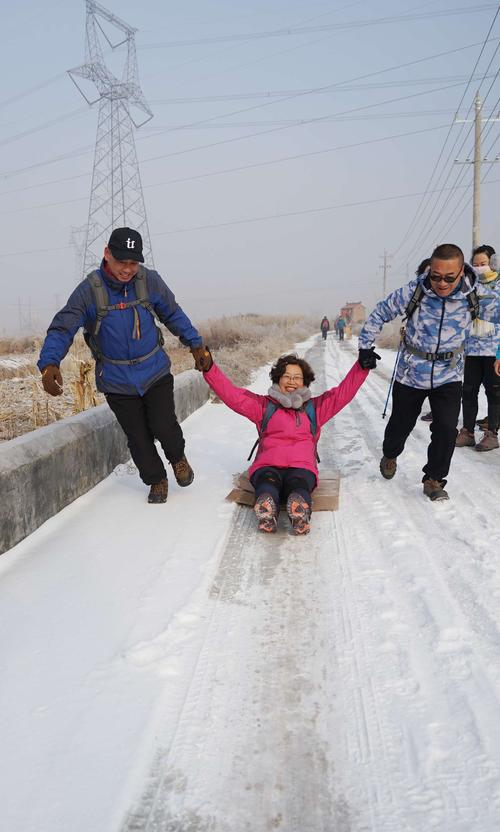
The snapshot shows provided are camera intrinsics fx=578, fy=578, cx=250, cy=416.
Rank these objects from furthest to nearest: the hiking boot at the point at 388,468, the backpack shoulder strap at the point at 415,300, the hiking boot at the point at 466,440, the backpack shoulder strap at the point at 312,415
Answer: the hiking boot at the point at 466,440, the hiking boot at the point at 388,468, the backpack shoulder strap at the point at 312,415, the backpack shoulder strap at the point at 415,300

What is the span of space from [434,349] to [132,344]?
224cm

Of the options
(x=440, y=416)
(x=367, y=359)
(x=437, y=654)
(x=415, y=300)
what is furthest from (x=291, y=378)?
(x=437, y=654)

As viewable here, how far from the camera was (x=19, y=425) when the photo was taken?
6031 millimetres

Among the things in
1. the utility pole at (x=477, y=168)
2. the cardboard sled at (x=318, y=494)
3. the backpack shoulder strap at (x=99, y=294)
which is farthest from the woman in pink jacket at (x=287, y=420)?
the utility pole at (x=477, y=168)

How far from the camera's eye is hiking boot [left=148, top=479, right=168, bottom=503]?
4.46 meters

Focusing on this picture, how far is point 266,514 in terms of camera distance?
3.72 metres

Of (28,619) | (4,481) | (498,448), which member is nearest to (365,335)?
(498,448)

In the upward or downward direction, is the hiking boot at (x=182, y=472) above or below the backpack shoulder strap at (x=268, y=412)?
below

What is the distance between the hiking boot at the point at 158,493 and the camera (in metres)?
4.46

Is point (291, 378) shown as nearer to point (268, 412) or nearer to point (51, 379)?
point (268, 412)

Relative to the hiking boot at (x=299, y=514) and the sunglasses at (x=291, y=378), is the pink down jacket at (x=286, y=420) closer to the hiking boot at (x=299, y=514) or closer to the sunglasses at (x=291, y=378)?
the sunglasses at (x=291, y=378)

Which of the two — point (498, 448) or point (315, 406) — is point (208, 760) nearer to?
point (315, 406)

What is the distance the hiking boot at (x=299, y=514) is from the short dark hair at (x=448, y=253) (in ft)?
6.30

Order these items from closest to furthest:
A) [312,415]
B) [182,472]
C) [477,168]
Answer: [312,415], [182,472], [477,168]
